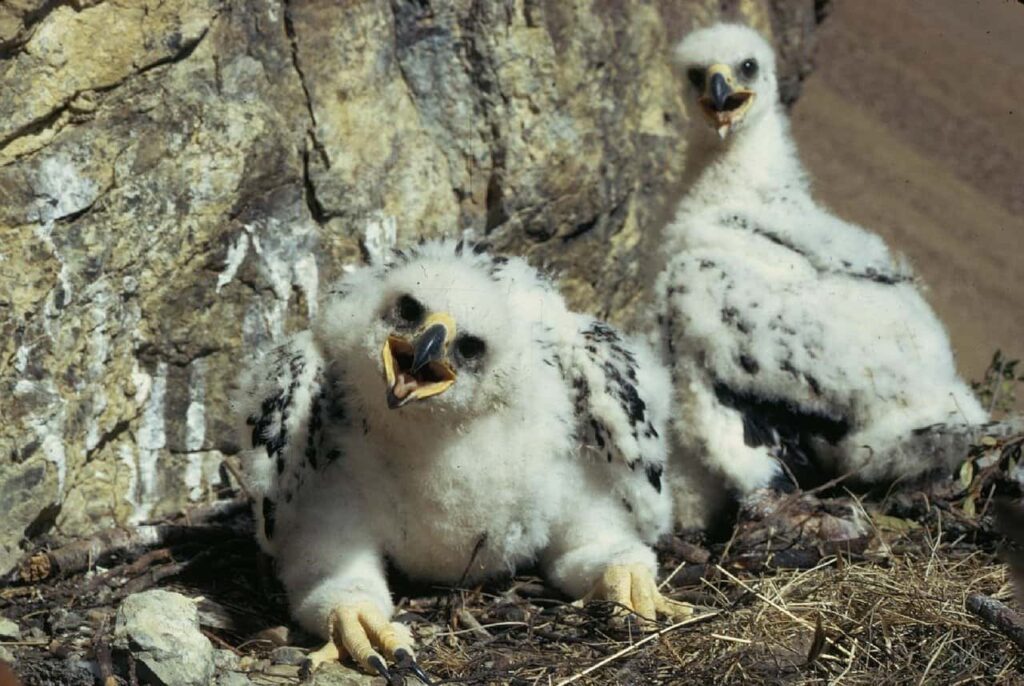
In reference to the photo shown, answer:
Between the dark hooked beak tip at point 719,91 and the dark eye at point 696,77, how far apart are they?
213 mm

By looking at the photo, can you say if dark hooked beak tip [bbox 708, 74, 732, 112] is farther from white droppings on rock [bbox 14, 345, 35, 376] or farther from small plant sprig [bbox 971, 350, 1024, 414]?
white droppings on rock [bbox 14, 345, 35, 376]

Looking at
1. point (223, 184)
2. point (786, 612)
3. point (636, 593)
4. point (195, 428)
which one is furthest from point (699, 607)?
point (223, 184)

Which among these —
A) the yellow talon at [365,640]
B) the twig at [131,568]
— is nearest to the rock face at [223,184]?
the twig at [131,568]

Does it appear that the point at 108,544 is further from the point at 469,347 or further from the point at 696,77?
the point at 696,77

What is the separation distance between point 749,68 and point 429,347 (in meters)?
2.88

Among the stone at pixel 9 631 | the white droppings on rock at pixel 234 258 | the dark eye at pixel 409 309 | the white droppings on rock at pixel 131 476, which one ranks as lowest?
the stone at pixel 9 631

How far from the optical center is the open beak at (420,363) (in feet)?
14.0

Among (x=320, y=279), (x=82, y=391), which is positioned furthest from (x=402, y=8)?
→ (x=82, y=391)

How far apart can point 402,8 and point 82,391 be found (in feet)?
7.78

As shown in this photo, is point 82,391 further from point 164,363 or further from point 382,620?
point 382,620

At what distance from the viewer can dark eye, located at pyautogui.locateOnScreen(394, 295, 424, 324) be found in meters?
4.45

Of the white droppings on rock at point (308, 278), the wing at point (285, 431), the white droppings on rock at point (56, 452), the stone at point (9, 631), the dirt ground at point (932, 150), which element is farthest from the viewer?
the dirt ground at point (932, 150)

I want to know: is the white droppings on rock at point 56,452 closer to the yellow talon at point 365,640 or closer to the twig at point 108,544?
the twig at point 108,544

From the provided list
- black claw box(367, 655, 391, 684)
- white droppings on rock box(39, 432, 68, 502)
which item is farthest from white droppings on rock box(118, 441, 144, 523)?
black claw box(367, 655, 391, 684)
